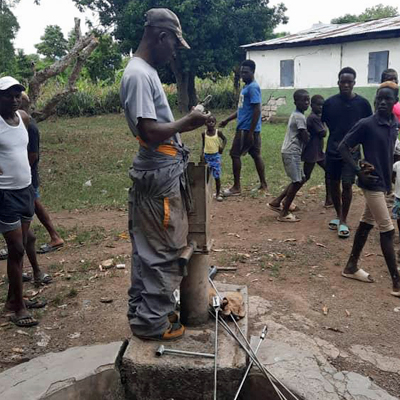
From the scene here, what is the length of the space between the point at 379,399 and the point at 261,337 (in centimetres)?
78

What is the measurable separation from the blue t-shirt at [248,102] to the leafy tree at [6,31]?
30.0 feet

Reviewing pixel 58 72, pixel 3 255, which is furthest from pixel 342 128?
pixel 58 72

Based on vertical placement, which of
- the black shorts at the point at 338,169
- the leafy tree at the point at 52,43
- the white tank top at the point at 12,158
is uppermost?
the leafy tree at the point at 52,43

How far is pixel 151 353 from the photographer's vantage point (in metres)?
2.75

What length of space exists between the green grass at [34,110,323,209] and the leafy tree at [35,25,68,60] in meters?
22.5

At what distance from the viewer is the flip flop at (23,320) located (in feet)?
11.5

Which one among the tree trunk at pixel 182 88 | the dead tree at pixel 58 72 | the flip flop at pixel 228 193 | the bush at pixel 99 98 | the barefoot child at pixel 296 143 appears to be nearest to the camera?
the barefoot child at pixel 296 143

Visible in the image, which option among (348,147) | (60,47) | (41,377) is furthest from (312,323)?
(60,47)

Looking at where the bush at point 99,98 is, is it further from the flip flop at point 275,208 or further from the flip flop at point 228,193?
the flip flop at point 275,208

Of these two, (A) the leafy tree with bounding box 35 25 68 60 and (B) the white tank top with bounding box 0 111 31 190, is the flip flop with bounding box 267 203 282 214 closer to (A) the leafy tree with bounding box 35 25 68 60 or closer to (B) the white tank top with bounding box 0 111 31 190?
(B) the white tank top with bounding box 0 111 31 190

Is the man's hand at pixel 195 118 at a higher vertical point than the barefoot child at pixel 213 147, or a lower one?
higher

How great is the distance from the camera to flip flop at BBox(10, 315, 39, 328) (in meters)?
3.51

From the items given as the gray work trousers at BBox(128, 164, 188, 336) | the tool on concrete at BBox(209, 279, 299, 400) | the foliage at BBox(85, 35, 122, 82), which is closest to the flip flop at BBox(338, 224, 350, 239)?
the tool on concrete at BBox(209, 279, 299, 400)

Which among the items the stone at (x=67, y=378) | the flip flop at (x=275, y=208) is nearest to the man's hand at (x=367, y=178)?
the flip flop at (x=275, y=208)
